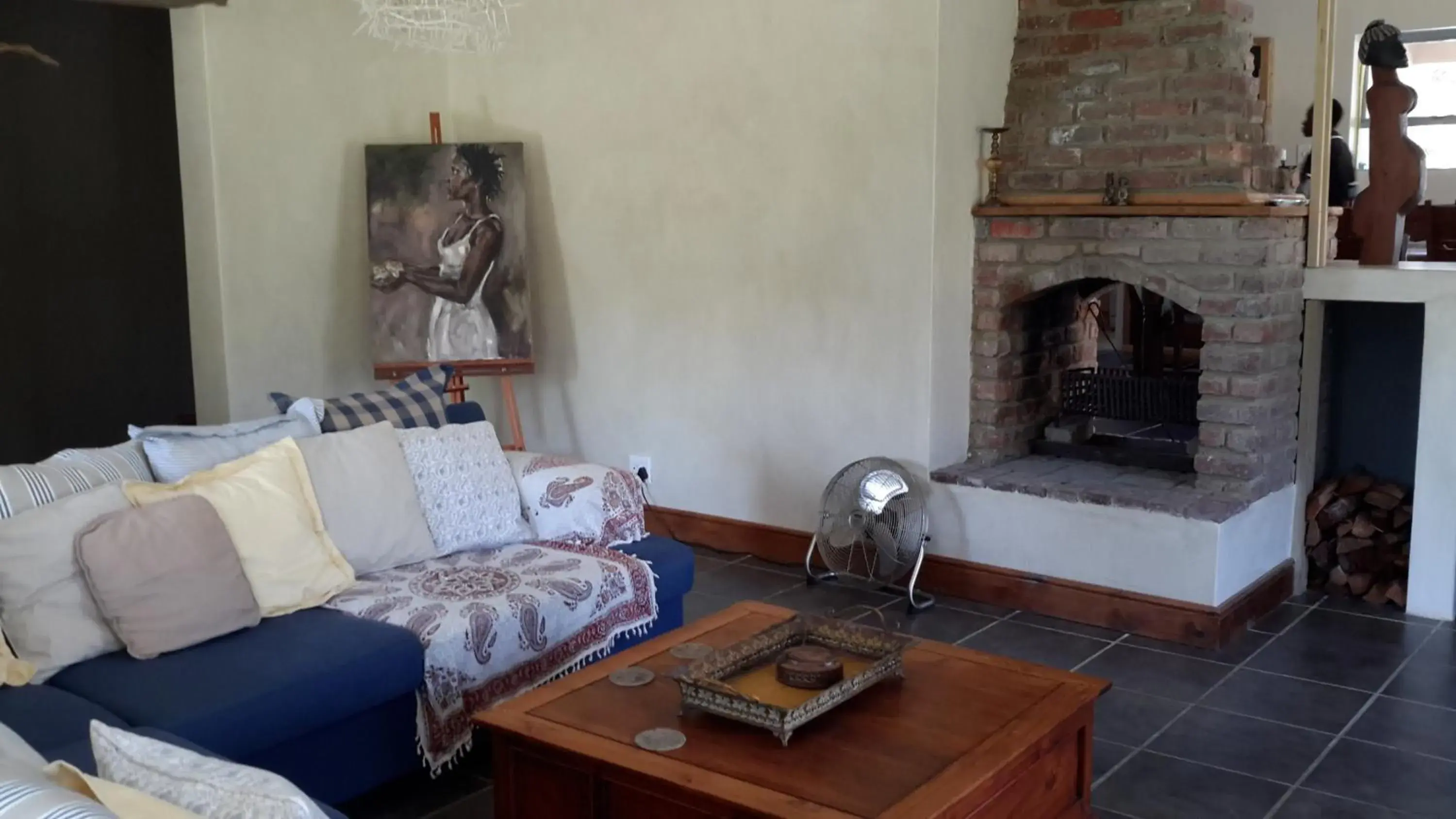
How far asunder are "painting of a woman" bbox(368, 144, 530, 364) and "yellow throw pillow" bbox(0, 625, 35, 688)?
253cm

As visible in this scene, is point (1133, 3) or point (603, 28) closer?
point (1133, 3)

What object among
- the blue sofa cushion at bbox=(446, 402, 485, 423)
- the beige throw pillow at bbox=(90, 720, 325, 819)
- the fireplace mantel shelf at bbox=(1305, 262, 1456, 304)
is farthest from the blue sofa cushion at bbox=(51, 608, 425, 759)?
the fireplace mantel shelf at bbox=(1305, 262, 1456, 304)

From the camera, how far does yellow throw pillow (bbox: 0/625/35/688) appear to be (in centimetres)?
257

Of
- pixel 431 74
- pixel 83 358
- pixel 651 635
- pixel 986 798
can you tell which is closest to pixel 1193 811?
pixel 986 798

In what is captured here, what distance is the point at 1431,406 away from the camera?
4.16m

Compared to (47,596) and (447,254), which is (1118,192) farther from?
A: (47,596)

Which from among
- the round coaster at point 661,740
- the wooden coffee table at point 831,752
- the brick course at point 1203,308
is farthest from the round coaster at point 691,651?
the brick course at point 1203,308

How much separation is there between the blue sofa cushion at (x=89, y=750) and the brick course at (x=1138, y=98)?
3.34 m

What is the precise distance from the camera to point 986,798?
220 centimetres

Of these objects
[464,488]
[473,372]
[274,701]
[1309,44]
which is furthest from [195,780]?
[1309,44]

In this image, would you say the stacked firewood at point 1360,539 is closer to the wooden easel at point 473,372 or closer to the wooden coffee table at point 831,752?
the wooden coffee table at point 831,752

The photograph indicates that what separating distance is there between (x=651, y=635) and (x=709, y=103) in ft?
7.37

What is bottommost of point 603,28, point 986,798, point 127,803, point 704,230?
point 986,798

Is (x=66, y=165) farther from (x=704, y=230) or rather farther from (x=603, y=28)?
(x=704, y=230)
